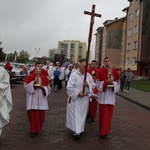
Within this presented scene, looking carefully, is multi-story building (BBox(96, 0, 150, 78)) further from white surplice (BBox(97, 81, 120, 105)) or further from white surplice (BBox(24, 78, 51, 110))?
white surplice (BBox(24, 78, 51, 110))

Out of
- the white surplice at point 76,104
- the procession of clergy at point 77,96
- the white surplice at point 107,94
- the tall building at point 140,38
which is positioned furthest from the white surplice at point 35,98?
the tall building at point 140,38

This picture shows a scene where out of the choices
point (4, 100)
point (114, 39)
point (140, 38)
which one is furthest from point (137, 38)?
point (4, 100)

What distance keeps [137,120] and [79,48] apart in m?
80.5

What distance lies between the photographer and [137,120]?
405 inches

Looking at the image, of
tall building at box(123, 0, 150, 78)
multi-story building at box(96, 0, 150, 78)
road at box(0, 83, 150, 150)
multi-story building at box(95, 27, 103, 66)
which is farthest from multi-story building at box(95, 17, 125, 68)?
road at box(0, 83, 150, 150)

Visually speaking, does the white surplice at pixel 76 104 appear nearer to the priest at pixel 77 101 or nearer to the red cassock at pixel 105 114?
the priest at pixel 77 101

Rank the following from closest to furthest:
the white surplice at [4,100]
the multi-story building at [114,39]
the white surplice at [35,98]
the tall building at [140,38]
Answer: the white surplice at [4,100]
the white surplice at [35,98]
the tall building at [140,38]
the multi-story building at [114,39]

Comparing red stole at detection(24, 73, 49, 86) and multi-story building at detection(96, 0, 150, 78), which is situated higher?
multi-story building at detection(96, 0, 150, 78)

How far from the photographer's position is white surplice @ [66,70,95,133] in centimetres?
685

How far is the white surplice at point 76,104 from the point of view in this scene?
6852 millimetres

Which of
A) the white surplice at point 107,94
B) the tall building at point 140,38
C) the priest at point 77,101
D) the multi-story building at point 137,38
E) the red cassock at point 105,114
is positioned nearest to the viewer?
the priest at point 77,101

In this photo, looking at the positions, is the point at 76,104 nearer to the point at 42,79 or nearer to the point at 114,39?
the point at 42,79

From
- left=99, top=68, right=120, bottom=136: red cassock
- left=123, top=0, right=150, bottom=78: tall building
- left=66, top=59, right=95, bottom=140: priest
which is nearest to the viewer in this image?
left=66, top=59, right=95, bottom=140: priest

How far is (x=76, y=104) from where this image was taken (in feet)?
22.7
